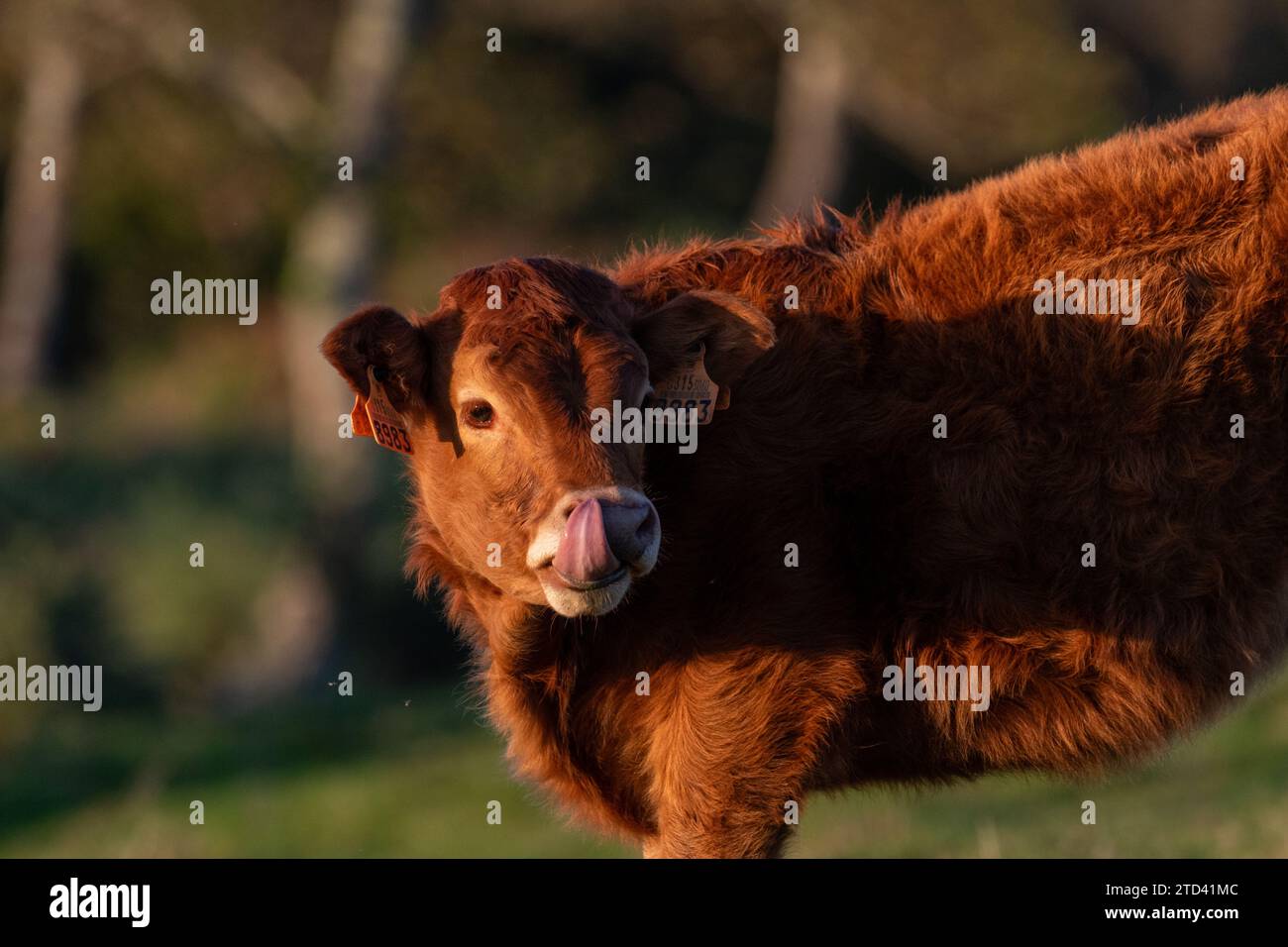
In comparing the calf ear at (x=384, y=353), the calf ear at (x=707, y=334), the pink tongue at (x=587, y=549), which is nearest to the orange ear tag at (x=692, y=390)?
the calf ear at (x=707, y=334)

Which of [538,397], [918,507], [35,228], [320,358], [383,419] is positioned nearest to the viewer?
[538,397]

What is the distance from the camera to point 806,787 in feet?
21.5

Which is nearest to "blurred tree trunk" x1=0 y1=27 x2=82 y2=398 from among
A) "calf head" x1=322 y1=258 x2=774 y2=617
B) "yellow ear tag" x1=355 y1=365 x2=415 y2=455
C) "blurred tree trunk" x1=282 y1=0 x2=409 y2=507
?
"blurred tree trunk" x1=282 y1=0 x2=409 y2=507

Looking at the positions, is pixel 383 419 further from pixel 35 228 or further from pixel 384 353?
pixel 35 228

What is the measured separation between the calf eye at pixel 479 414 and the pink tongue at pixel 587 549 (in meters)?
0.66

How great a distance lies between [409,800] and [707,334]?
11148 millimetres

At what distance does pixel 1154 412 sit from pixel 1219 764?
33.4 feet

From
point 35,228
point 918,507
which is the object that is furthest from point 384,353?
point 35,228

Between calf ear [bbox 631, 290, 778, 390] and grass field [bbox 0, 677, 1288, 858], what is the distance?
422 cm

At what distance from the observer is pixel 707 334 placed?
21.1 ft

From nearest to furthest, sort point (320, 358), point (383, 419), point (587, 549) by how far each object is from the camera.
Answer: point (587, 549)
point (383, 419)
point (320, 358)

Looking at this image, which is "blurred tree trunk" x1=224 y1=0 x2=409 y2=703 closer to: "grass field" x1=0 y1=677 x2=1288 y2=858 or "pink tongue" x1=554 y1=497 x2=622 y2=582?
"grass field" x1=0 y1=677 x2=1288 y2=858

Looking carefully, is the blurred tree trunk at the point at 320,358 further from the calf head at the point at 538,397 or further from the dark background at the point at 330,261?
the calf head at the point at 538,397
